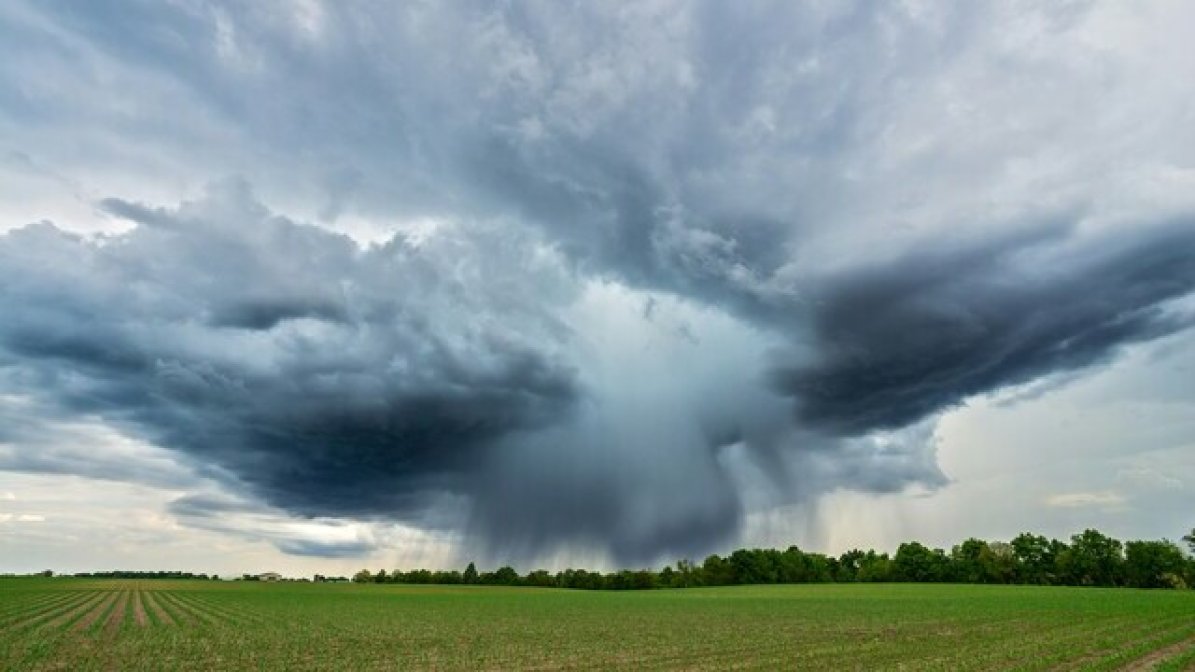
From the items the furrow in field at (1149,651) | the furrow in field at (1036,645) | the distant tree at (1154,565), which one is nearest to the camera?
the furrow in field at (1149,651)

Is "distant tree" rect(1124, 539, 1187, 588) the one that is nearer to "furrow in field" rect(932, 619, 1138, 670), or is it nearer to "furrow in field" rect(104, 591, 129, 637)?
"furrow in field" rect(932, 619, 1138, 670)

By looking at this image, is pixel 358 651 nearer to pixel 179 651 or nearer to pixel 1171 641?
pixel 179 651

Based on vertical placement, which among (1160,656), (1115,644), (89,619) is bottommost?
(1160,656)

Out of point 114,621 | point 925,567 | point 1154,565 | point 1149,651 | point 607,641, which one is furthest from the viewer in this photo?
point 925,567

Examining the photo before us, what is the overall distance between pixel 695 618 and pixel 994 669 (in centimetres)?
4031

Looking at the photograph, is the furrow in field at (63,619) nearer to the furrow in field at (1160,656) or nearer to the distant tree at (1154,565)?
the furrow in field at (1160,656)

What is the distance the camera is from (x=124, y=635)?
47344 mm

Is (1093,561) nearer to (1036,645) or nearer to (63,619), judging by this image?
(1036,645)

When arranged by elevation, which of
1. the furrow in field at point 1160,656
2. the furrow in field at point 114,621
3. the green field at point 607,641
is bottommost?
the furrow in field at point 1160,656

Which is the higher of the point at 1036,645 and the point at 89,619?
the point at 89,619

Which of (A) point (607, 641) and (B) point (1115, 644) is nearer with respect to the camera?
(B) point (1115, 644)

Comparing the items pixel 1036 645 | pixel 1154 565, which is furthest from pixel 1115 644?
pixel 1154 565

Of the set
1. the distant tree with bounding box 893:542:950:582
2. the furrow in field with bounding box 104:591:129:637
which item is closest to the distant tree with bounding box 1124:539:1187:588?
the distant tree with bounding box 893:542:950:582

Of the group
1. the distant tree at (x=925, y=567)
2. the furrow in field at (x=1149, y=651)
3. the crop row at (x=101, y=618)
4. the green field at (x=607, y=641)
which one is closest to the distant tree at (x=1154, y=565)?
the distant tree at (x=925, y=567)
